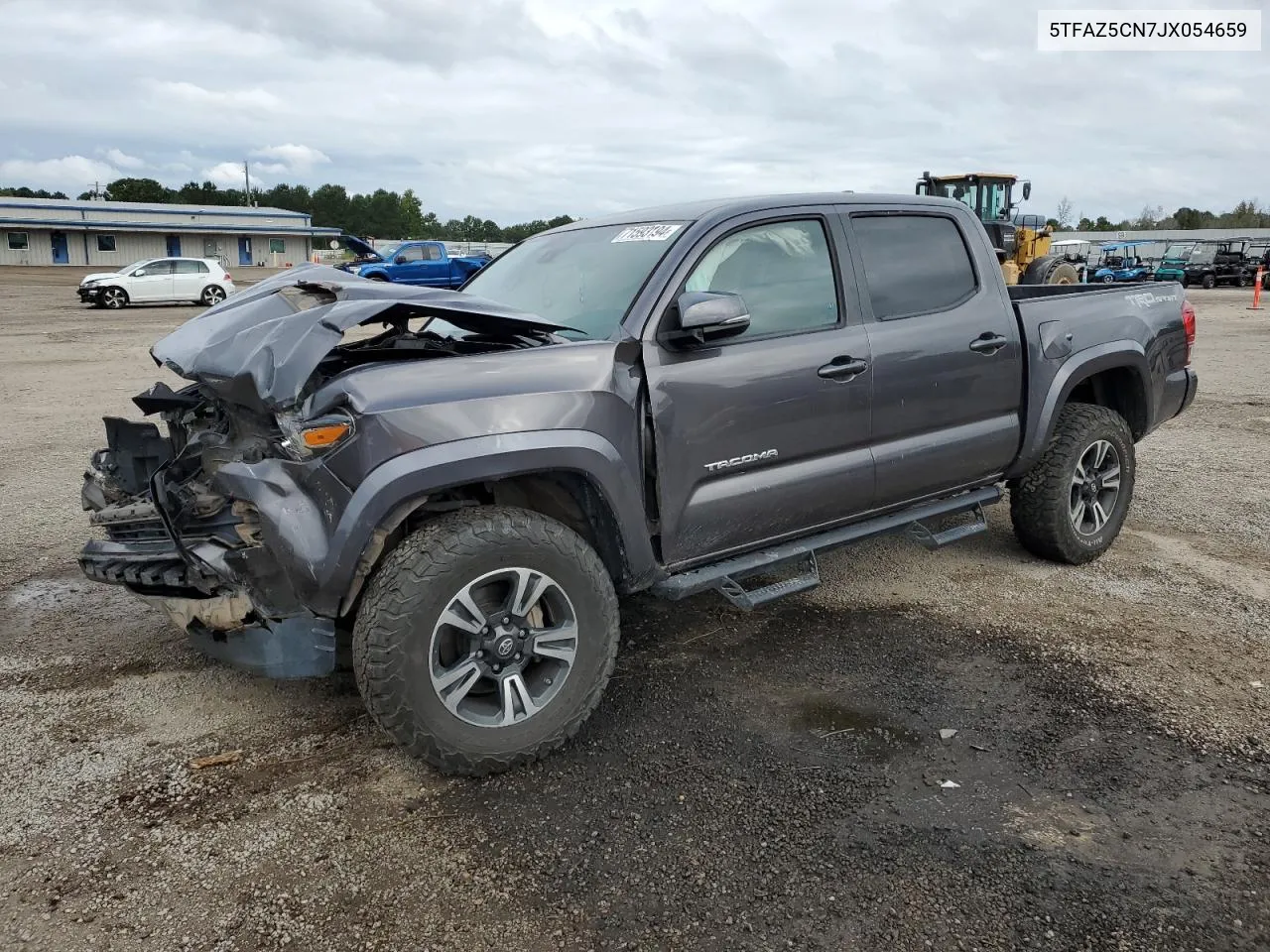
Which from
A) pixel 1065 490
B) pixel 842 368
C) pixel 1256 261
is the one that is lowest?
pixel 1065 490

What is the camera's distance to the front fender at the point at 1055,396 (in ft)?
15.3

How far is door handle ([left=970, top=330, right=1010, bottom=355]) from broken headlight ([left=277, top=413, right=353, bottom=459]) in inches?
114

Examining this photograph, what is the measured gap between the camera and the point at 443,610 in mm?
2936

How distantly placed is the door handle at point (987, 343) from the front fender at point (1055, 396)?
1.18 ft

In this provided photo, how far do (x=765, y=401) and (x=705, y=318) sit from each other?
19.3 inches

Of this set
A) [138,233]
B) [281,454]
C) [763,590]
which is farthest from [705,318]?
[138,233]

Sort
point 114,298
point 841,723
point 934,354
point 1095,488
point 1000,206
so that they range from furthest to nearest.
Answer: point 114,298
point 1000,206
point 1095,488
point 934,354
point 841,723

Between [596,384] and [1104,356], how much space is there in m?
3.06

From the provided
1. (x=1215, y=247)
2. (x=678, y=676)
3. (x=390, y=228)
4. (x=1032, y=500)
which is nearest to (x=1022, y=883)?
(x=678, y=676)

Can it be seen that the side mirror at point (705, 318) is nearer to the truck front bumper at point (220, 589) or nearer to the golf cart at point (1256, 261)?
the truck front bumper at point (220, 589)

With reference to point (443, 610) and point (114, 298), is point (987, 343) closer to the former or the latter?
point (443, 610)

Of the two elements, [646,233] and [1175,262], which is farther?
[1175,262]

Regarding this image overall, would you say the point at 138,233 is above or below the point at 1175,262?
above

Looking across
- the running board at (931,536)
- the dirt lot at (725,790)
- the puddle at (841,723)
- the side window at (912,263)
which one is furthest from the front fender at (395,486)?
the running board at (931,536)
